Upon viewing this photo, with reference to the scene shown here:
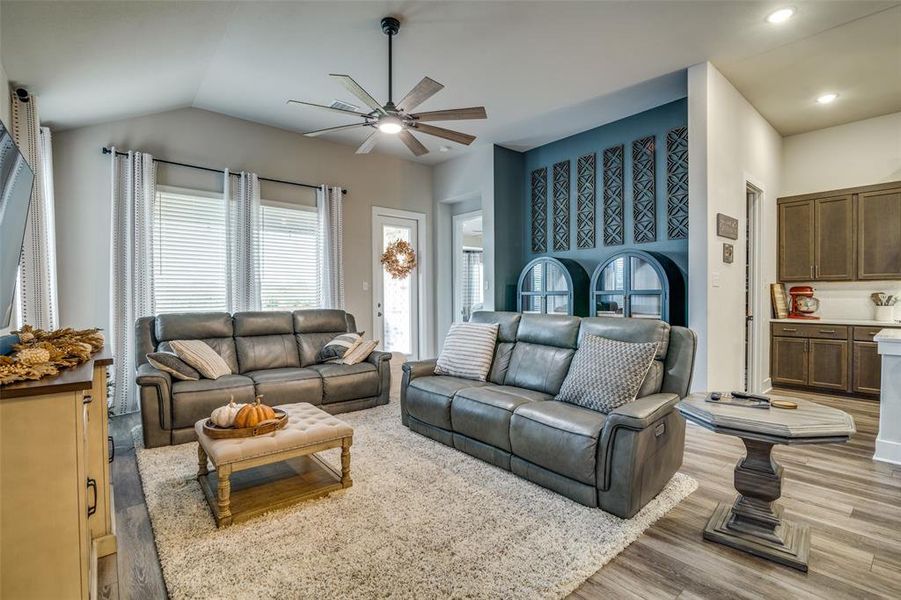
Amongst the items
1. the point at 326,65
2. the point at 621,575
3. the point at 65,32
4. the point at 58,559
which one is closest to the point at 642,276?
the point at 621,575

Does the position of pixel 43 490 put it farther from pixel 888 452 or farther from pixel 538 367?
pixel 888 452

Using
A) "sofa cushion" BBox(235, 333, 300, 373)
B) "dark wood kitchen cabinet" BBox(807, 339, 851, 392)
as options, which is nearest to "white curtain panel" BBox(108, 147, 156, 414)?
"sofa cushion" BBox(235, 333, 300, 373)

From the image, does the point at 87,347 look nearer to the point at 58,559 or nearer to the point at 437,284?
the point at 58,559

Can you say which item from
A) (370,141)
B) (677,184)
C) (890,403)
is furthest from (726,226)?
(370,141)

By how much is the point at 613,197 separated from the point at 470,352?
8.49ft

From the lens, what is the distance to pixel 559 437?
238 centimetres

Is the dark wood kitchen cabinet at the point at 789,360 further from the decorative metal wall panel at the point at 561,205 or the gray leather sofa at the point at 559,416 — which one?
the gray leather sofa at the point at 559,416

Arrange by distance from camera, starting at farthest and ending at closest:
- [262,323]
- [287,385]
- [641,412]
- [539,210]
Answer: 1. [539,210]
2. [262,323]
3. [287,385]
4. [641,412]

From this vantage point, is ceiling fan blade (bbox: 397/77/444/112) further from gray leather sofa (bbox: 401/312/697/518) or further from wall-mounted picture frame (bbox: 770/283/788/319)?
wall-mounted picture frame (bbox: 770/283/788/319)

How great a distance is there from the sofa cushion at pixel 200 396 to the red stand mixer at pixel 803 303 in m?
6.15

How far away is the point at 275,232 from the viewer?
509cm

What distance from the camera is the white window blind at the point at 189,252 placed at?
4367 millimetres

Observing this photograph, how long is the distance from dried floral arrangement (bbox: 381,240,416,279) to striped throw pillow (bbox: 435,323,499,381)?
2.52 m

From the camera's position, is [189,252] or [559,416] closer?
[559,416]
